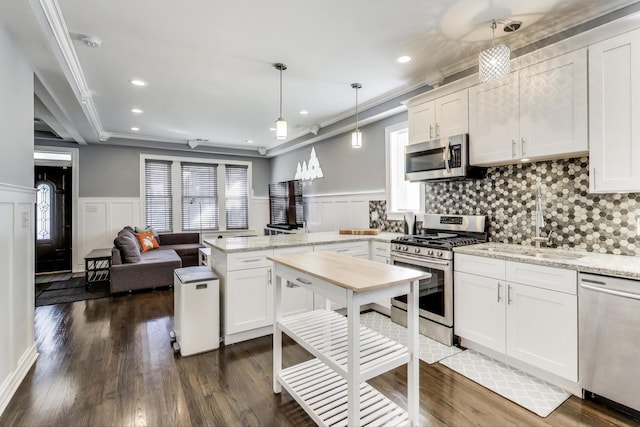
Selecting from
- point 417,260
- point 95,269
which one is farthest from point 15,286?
point 417,260

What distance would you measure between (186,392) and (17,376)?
4.07 ft

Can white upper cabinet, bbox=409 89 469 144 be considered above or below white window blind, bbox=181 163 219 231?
above

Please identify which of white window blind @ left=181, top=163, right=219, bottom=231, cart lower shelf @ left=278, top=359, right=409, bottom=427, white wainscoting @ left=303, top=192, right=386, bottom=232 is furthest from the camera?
white window blind @ left=181, top=163, right=219, bottom=231

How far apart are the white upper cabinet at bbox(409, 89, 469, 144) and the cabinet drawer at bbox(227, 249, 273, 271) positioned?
2047 millimetres

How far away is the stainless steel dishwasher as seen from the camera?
5.97 feet

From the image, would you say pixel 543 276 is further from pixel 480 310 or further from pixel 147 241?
pixel 147 241

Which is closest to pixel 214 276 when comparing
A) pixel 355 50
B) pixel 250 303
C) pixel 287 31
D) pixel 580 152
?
pixel 250 303

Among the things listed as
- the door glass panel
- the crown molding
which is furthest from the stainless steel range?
the door glass panel

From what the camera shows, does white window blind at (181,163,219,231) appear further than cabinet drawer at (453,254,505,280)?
Yes

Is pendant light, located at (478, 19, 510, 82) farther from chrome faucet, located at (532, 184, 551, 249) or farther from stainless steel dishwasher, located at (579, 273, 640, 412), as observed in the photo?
stainless steel dishwasher, located at (579, 273, 640, 412)

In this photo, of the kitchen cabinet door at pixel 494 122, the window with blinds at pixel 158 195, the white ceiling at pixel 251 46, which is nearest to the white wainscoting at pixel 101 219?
the window with blinds at pixel 158 195

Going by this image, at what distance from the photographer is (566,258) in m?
2.28

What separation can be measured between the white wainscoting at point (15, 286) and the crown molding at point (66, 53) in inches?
46.9

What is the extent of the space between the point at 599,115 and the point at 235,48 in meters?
2.89
